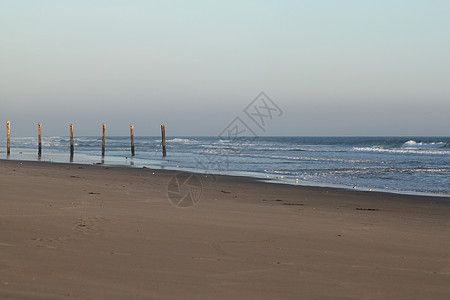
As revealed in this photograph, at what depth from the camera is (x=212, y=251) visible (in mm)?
4973

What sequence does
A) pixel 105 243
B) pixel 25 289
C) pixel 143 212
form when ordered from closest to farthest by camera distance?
pixel 25 289
pixel 105 243
pixel 143 212

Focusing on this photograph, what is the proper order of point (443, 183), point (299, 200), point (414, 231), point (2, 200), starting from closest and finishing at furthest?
1. point (414, 231)
2. point (2, 200)
3. point (299, 200)
4. point (443, 183)

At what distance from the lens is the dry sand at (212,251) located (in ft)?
12.3

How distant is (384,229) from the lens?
6.86 metres

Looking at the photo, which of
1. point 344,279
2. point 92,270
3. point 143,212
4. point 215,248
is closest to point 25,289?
point 92,270

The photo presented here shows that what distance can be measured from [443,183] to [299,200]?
763 centimetres

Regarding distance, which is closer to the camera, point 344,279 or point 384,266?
point 344,279

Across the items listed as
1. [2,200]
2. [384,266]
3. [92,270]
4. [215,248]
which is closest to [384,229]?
[384,266]

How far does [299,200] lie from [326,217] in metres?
2.62

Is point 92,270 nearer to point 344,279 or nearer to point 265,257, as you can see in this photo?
point 265,257

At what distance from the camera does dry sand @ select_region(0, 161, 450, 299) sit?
3.76 m

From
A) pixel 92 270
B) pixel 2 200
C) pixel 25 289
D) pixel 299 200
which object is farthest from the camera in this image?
pixel 299 200

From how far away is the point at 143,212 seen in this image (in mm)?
7414

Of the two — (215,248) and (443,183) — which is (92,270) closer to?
(215,248)
